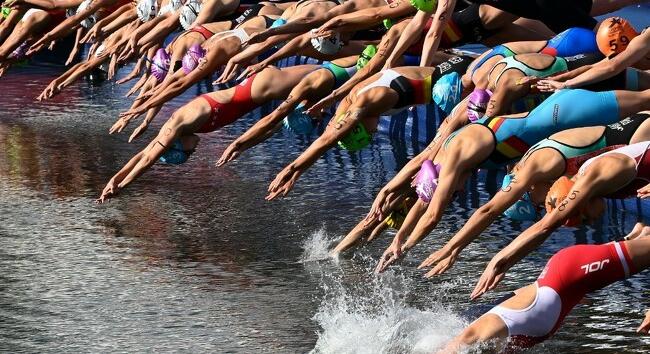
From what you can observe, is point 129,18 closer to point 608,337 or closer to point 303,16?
point 303,16

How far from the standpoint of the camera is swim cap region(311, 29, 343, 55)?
40.0 feet

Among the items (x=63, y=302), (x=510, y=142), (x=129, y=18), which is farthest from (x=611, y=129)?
(x=129, y=18)

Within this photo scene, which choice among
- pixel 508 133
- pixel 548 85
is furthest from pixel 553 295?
pixel 548 85

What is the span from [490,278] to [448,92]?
311 centimetres

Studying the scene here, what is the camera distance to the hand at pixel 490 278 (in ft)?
25.5

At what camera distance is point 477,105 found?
1000cm

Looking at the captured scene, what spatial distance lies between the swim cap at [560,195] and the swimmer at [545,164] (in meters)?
0.26

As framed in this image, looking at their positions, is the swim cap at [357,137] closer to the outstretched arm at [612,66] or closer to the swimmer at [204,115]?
the swimmer at [204,115]

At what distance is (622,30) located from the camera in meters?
9.84

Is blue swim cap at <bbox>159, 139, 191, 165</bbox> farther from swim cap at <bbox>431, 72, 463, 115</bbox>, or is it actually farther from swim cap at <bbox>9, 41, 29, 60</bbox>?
swim cap at <bbox>9, 41, 29, 60</bbox>

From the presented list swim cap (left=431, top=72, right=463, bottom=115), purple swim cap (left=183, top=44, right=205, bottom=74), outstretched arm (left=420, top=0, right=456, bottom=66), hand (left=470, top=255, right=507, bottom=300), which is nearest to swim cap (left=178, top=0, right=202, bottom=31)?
purple swim cap (left=183, top=44, right=205, bottom=74)

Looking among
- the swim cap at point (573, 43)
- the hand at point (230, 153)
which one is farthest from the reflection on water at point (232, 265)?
the swim cap at point (573, 43)

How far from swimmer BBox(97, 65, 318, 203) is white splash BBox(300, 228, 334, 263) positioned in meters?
1.48

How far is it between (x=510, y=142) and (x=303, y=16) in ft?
10.9
